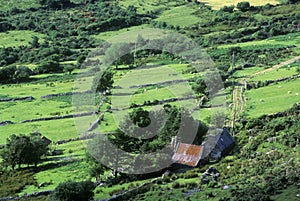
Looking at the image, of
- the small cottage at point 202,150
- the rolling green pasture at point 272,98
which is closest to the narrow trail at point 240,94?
the rolling green pasture at point 272,98

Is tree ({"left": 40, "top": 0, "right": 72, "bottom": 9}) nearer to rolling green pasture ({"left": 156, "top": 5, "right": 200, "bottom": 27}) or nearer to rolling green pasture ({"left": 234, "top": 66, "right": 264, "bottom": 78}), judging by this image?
rolling green pasture ({"left": 156, "top": 5, "right": 200, "bottom": 27})

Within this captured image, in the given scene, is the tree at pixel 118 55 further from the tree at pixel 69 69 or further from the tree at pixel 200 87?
the tree at pixel 200 87

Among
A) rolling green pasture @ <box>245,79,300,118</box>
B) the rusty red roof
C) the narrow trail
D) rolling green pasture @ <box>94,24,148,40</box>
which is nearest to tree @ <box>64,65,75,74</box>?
rolling green pasture @ <box>94,24,148,40</box>

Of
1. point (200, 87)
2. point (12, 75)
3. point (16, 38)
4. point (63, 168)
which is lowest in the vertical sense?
point (12, 75)

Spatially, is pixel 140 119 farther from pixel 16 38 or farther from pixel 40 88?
pixel 16 38

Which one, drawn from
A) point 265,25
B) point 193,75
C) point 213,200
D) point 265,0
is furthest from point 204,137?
point 265,0

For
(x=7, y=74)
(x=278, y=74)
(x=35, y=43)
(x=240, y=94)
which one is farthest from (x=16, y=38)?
(x=240, y=94)
